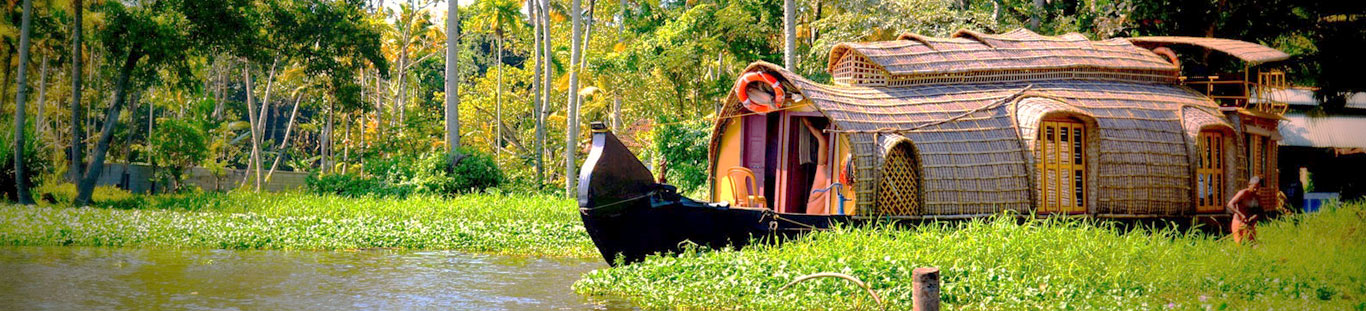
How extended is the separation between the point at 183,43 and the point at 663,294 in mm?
13123

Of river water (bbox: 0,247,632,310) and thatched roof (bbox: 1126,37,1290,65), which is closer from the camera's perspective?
river water (bbox: 0,247,632,310)

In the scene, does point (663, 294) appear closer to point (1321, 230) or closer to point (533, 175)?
point (1321, 230)

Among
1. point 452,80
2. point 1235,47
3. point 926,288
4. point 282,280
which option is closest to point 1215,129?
point 1235,47

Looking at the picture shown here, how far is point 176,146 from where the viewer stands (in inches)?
850

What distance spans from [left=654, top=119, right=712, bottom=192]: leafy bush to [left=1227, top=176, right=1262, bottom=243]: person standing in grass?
29.0ft

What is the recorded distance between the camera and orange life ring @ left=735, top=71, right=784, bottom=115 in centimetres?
1039

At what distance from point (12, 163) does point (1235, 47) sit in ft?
59.9

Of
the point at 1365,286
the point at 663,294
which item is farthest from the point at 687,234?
the point at 1365,286

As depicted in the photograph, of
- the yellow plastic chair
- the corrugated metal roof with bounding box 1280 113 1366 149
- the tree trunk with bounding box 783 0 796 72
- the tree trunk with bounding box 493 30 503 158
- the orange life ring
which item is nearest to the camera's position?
the orange life ring

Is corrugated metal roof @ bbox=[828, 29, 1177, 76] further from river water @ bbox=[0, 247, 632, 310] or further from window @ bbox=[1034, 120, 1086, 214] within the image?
river water @ bbox=[0, 247, 632, 310]

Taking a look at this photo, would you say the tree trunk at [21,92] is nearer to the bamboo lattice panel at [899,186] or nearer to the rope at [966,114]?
the rope at [966,114]

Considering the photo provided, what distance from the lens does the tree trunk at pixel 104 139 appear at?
60.8 feet

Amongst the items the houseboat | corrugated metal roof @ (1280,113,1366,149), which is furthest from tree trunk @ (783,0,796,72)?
corrugated metal roof @ (1280,113,1366,149)

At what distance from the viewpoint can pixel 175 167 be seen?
21703mm
